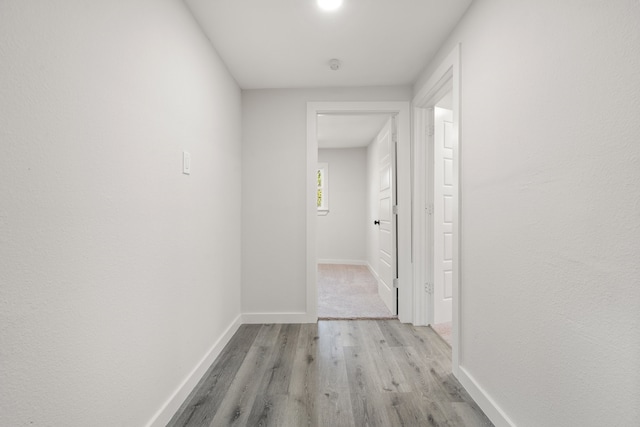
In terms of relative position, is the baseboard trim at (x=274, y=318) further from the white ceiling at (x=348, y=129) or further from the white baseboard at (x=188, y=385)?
the white ceiling at (x=348, y=129)

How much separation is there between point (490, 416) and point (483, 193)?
1.12 meters

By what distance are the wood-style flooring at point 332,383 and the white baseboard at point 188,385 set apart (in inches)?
1.4

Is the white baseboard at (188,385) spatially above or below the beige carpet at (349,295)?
above

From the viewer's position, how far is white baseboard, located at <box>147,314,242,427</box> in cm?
146

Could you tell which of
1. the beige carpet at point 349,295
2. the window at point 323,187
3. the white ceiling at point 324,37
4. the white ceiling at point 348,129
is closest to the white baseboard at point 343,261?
the beige carpet at point 349,295

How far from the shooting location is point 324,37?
208cm

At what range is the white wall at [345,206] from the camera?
625cm

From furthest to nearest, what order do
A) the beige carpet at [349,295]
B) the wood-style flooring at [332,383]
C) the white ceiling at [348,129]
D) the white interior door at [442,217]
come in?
the white ceiling at [348,129], the beige carpet at [349,295], the white interior door at [442,217], the wood-style flooring at [332,383]

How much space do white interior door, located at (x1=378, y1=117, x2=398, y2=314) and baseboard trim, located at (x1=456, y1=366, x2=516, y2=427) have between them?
1.18 meters

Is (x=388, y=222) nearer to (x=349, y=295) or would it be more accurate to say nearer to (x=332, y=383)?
(x=349, y=295)

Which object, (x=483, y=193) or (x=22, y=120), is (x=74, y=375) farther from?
(x=483, y=193)

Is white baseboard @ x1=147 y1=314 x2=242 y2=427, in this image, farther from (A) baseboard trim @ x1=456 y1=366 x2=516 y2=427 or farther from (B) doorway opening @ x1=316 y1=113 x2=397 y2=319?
(A) baseboard trim @ x1=456 y1=366 x2=516 y2=427

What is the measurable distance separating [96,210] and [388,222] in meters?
2.68

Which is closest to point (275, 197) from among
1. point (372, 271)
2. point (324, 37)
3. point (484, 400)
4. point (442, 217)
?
point (324, 37)
